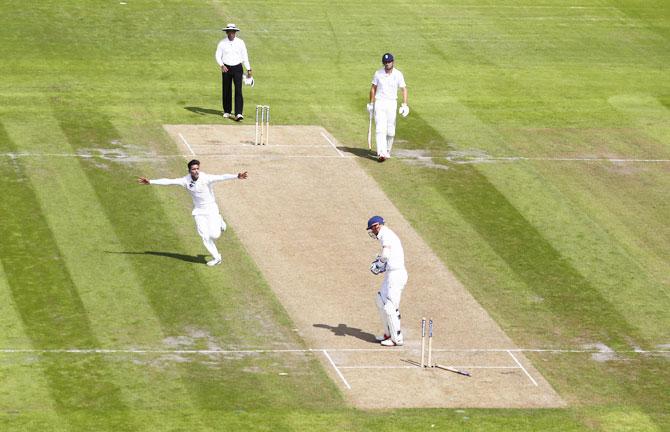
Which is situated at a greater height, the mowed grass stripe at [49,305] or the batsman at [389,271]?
the batsman at [389,271]

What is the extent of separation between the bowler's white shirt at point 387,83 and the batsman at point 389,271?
37.1 ft

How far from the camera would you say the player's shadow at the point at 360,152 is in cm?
3962

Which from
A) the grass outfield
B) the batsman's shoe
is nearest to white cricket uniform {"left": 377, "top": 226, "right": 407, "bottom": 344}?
the grass outfield

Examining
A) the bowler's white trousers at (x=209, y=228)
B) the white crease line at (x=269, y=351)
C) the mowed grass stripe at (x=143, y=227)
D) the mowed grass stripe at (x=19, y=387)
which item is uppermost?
the bowler's white trousers at (x=209, y=228)

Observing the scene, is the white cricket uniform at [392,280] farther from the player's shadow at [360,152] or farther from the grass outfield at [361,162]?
the player's shadow at [360,152]

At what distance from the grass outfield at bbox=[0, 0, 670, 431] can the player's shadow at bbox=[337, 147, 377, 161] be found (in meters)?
0.68

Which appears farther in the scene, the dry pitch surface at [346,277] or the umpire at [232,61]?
the umpire at [232,61]

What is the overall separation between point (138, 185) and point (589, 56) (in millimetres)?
20176

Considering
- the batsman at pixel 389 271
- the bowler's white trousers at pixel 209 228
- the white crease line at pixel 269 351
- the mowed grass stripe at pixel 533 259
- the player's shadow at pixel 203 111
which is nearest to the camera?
the white crease line at pixel 269 351

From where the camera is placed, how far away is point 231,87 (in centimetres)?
4231

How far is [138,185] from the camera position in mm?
36406

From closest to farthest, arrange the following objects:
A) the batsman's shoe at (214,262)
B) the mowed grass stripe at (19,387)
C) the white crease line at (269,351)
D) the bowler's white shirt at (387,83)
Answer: the mowed grass stripe at (19,387), the white crease line at (269,351), the batsman's shoe at (214,262), the bowler's white shirt at (387,83)

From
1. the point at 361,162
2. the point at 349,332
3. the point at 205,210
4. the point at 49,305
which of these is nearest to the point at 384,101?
the point at 361,162

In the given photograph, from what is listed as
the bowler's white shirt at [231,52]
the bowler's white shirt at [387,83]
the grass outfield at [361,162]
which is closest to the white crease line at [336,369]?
the grass outfield at [361,162]
